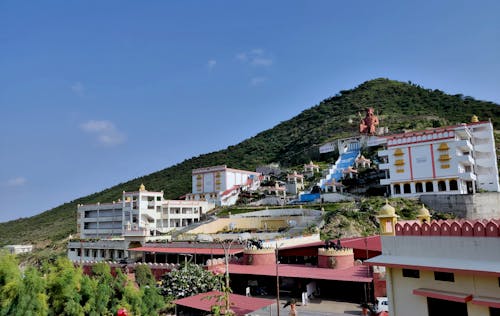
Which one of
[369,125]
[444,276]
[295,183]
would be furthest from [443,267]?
[369,125]

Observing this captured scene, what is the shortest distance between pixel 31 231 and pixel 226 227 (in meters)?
73.6

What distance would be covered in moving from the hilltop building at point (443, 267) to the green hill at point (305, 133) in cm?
7103

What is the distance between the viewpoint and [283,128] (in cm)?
14825

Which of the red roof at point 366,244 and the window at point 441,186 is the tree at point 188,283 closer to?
the red roof at point 366,244

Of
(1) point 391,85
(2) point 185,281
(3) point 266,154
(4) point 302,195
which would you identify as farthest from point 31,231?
(1) point 391,85

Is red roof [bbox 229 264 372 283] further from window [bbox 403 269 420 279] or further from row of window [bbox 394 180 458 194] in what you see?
row of window [bbox 394 180 458 194]

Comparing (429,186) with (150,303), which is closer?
(150,303)

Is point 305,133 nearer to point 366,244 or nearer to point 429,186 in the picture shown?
point 429,186

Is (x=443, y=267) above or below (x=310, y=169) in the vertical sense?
below

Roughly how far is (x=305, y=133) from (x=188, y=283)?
98564mm

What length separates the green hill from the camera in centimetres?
9481

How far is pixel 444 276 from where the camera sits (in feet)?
41.2

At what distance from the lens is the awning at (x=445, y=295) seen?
11766 mm

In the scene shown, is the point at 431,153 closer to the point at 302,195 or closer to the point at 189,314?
the point at 302,195
